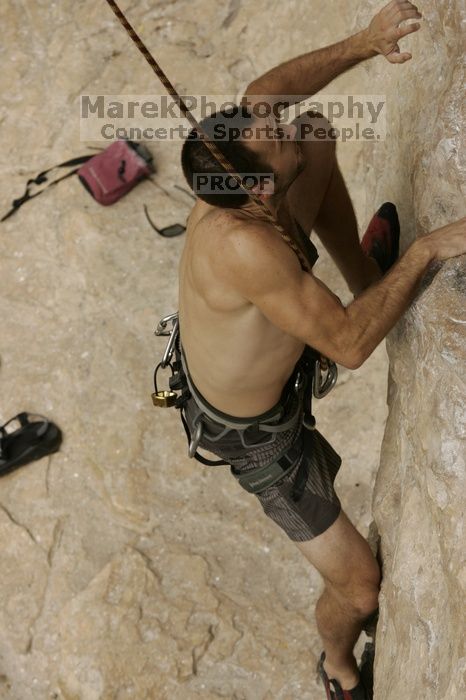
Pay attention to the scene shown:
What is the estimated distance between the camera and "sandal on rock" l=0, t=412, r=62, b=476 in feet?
14.7

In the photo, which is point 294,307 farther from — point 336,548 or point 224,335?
point 336,548

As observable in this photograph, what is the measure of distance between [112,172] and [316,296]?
2.94 metres

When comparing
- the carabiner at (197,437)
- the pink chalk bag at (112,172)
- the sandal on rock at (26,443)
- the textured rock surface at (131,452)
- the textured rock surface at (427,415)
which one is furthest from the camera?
the pink chalk bag at (112,172)

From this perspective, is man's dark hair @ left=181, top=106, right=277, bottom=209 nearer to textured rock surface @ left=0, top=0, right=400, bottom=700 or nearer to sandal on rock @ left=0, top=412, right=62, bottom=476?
textured rock surface @ left=0, top=0, right=400, bottom=700

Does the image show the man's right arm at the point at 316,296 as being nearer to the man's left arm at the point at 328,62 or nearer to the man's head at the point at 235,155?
the man's head at the point at 235,155

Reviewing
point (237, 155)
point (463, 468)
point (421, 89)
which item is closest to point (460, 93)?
point (421, 89)

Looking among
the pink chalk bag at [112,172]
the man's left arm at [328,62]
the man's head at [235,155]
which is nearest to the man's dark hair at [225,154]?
the man's head at [235,155]

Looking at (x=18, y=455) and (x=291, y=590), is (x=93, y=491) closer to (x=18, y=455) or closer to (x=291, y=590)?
(x=18, y=455)

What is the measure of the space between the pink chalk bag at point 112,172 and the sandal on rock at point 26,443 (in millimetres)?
1431

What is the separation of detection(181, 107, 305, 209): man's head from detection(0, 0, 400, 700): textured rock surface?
0.77 metres

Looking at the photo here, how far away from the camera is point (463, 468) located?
2.37m

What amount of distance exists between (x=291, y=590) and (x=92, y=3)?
4.03 metres

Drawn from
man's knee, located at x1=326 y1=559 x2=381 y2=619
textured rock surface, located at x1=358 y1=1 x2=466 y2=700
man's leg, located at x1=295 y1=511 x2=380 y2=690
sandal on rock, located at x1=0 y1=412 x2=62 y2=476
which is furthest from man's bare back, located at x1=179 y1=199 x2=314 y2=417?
sandal on rock, located at x1=0 y1=412 x2=62 y2=476

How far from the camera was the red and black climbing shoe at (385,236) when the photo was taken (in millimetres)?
3127
